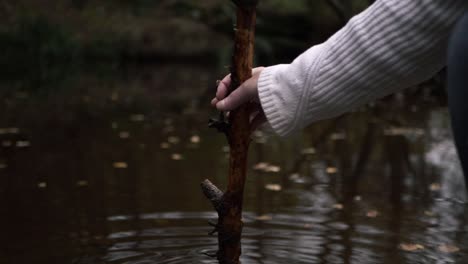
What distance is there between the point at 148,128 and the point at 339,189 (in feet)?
11.6

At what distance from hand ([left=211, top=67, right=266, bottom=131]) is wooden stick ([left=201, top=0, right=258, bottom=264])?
2 cm

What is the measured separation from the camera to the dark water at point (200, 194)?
3.66 metres

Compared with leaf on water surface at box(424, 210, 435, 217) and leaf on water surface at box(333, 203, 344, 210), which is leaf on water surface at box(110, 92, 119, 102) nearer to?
leaf on water surface at box(333, 203, 344, 210)

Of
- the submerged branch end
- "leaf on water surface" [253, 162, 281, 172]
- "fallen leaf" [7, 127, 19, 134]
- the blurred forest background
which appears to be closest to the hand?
the submerged branch end

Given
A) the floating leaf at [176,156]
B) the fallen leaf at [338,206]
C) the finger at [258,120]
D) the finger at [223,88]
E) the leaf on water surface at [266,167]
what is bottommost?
the fallen leaf at [338,206]

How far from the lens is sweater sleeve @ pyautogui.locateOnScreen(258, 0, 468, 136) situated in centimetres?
140

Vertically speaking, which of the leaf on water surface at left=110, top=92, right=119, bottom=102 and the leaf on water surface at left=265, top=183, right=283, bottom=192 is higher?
the leaf on water surface at left=110, top=92, right=119, bottom=102

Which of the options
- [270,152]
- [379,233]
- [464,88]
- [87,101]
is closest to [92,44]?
[87,101]

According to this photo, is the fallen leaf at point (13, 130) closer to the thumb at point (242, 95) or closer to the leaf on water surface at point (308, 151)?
the leaf on water surface at point (308, 151)

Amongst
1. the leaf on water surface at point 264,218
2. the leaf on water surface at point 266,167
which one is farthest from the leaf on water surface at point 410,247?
the leaf on water surface at point 266,167

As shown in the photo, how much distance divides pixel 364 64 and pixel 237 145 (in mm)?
860

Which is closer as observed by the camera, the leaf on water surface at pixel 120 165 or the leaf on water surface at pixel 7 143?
the leaf on water surface at pixel 120 165

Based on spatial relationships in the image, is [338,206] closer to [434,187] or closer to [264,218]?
[264,218]

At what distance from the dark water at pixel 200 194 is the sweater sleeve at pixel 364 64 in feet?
5.97
